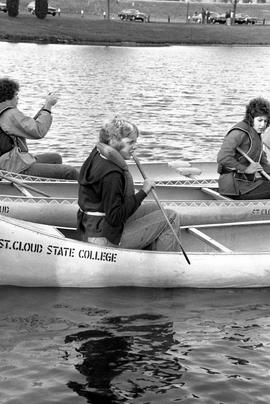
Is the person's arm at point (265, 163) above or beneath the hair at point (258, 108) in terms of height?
beneath

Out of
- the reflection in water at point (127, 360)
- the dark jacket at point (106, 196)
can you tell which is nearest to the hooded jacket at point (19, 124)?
the dark jacket at point (106, 196)

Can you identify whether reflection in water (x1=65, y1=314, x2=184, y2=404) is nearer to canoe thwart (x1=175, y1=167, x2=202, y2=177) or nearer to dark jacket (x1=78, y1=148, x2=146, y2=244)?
dark jacket (x1=78, y1=148, x2=146, y2=244)

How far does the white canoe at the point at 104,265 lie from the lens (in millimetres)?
10086

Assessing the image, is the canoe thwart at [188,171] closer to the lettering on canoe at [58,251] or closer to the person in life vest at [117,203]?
the person in life vest at [117,203]

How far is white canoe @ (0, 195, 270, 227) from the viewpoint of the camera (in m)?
12.1

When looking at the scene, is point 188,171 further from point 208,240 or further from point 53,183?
point 208,240

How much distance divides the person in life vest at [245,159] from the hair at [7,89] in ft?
9.53

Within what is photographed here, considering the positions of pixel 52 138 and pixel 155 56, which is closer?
pixel 52 138

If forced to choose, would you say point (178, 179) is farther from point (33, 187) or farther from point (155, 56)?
point (155, 56)

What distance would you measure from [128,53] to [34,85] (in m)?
25.1

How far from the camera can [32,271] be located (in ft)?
33.8

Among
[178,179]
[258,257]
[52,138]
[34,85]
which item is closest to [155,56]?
[34,85]

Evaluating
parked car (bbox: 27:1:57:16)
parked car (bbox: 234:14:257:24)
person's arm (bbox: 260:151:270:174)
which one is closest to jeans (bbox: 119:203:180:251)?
person's arm (bbox: 260:151:270:174)

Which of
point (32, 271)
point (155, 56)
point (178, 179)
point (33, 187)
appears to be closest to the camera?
point (32, 271)
